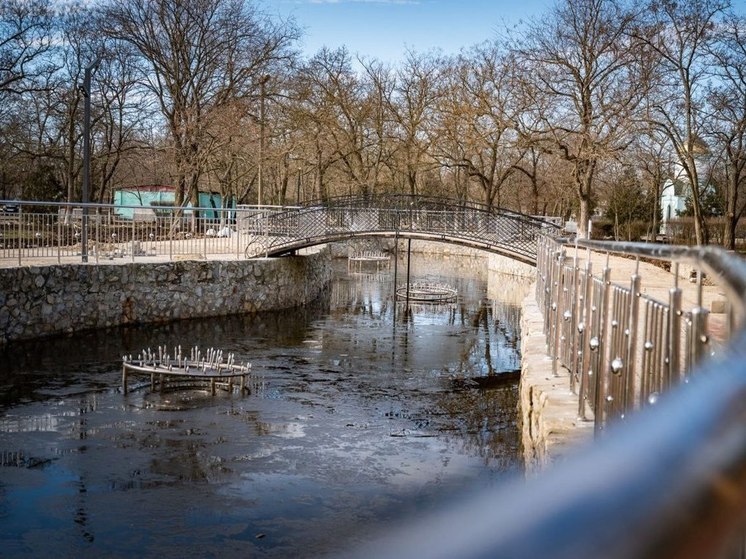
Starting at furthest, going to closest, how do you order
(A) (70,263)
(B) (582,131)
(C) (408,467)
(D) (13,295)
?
(B) (582,131)
(A) (70,263)
(D) (13,295)
(C) (408,467)

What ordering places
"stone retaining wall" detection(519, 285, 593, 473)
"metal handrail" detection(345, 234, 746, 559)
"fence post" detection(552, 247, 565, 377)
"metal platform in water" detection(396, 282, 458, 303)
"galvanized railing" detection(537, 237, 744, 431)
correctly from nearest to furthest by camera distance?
"metal handrail" detection(345, 234, 746, 559) → "galvanized railing" detection(537, 237, 744, 431) → "stone retaining wall" detection(519, 285, 593, 473) → "fence post" detection(552, 247, 565, 377) → "metal platform in water" detection(396, 282, 458, 303)

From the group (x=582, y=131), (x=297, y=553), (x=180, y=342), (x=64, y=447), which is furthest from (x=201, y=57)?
(x=297, y=553)

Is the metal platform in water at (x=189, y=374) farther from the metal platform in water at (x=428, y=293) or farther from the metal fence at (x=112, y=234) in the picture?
the metal platform in water at (x=428, y=293)

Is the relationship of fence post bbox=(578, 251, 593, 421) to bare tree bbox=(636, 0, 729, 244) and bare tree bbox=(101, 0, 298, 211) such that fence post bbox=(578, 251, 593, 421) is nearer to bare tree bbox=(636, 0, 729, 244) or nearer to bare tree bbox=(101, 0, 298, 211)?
bare tree bbox=(636, 0, 729, 244)

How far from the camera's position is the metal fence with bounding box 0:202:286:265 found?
19.6m

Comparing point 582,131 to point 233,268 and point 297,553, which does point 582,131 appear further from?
point 297,553

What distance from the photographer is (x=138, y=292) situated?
72.7 feet

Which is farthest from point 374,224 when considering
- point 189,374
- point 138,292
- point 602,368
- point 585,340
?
point 602,368

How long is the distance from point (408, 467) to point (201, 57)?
88.8ft

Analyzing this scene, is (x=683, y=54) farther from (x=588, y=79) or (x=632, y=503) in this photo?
(x=632, y=503)

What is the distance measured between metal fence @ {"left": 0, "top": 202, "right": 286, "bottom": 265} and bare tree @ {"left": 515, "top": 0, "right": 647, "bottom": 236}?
34.5ft

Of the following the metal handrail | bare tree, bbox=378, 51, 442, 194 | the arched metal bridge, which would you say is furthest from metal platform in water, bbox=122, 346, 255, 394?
bare tree, bbox=378, 51, 442, 194

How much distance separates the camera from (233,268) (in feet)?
82.2

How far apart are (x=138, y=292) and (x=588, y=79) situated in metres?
15.4
